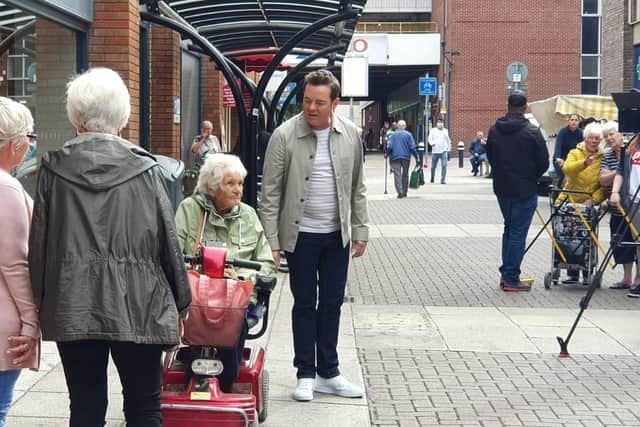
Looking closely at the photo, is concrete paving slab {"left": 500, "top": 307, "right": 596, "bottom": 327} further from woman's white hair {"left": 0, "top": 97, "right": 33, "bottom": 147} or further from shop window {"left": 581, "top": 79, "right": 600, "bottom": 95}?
shop window {"left": 581, "top": 79, "right": 600, "bottom": 95}

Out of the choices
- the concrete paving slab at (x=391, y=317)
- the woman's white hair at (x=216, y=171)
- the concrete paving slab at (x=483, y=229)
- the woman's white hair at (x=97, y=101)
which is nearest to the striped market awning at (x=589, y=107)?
the concrete paving slab at (x=483, y=229)

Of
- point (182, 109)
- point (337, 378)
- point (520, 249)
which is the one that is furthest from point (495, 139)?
point (182, 109)

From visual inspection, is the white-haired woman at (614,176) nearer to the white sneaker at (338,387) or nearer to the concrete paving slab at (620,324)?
the concrete paving slab at (620,324)

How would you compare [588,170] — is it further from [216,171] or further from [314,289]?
[216,171]

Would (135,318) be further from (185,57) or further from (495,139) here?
(185,57)

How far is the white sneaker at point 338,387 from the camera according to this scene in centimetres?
586

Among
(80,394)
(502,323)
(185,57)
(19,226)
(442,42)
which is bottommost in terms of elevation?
(502,323)

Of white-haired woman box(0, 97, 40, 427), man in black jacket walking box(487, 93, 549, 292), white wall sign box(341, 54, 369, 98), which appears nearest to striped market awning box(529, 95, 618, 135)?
white wall sign box(341, 54, 369, 98)

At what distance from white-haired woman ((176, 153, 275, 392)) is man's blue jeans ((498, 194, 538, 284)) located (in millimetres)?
5533

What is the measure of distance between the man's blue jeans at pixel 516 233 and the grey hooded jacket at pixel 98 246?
6933mm

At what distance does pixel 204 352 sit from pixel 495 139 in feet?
20.4

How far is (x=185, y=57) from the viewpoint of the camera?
1485 cm

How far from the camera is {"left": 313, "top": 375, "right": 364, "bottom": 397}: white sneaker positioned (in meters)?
5.86

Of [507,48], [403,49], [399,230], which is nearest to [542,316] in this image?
[399,230]
